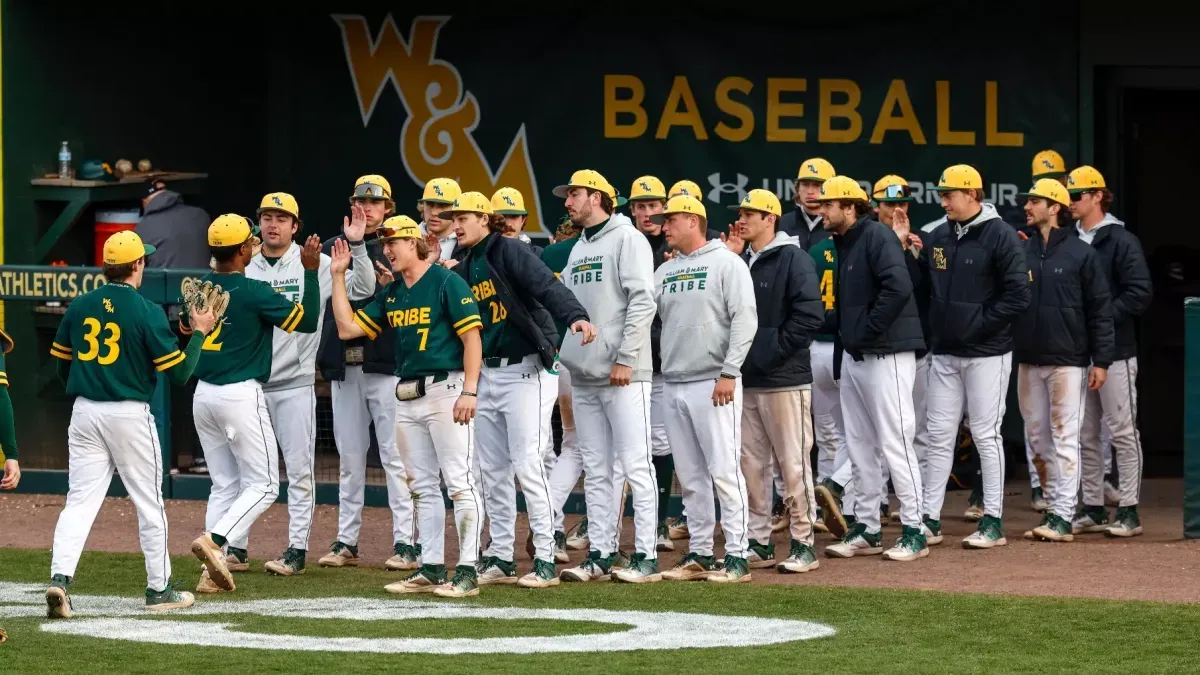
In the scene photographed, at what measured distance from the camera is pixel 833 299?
9672 millimetres

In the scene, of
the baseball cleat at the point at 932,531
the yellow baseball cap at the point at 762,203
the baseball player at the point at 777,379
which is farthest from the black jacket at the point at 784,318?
the baseball cleat at the point at 932,531

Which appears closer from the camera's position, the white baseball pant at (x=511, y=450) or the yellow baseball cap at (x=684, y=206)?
the white baseball pant at (x=511, y=450)

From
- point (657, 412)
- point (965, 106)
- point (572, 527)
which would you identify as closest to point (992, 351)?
point (657, 412)

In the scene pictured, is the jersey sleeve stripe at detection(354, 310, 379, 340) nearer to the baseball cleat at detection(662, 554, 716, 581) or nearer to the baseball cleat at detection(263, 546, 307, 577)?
the baseball cleat at detection(263, 546, 307, 577)

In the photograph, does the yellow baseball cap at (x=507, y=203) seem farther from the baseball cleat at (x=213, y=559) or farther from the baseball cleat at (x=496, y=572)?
the baseball cleat at (x=213, y=559)

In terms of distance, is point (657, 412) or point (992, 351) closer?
point (992, 351)

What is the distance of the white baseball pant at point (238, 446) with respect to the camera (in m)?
8.17

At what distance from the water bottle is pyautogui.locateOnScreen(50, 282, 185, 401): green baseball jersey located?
4658mm

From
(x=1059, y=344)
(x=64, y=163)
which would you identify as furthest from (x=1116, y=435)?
(x=64, y=163)

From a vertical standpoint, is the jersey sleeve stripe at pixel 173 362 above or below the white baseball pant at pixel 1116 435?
above

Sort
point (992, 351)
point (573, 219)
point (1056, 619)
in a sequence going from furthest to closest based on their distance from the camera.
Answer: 1. point (992, 351)
2. point (573, 219)
3. point (1056, 619)

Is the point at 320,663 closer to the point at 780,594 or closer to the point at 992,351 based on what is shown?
the point at 780,594

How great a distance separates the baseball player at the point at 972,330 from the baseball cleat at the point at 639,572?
1667 millimetres

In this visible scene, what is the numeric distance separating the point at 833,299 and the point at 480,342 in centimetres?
252
